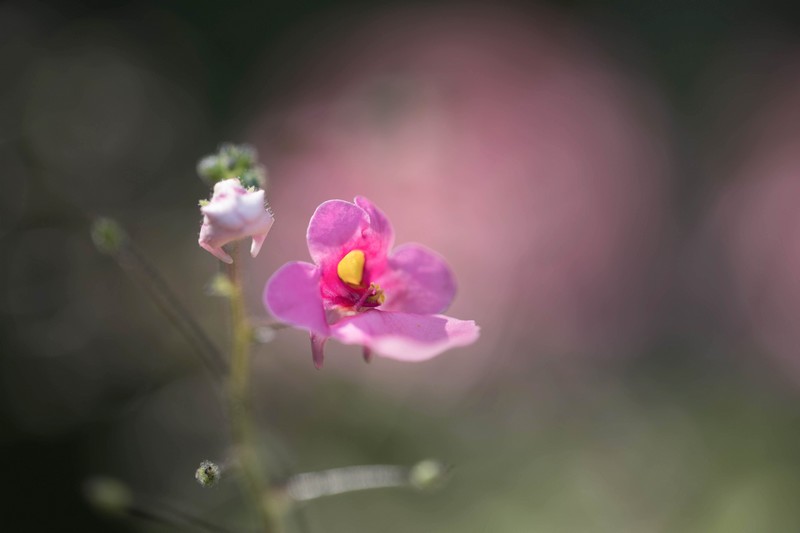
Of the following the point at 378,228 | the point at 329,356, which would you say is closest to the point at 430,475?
the point at 378,228

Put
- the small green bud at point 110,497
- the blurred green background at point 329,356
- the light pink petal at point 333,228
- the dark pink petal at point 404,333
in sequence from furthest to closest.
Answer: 1. the blurred green background at point 329,356
2. the small green bud at point 110,497
3. the light pink petal at point 333,228
4. the dark pink petal at point 404,333

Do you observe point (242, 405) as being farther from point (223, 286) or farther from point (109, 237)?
point (109, 237)

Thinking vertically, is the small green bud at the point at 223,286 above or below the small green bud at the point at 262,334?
above

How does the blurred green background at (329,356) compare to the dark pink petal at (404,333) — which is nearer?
the dark pink petal at (404,333)

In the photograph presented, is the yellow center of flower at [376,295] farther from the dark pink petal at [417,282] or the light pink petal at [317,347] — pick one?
the light pink petal at [317,347]

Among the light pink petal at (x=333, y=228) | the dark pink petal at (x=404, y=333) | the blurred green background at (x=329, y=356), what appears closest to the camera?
the dark pink petal at (x=404, y=333)

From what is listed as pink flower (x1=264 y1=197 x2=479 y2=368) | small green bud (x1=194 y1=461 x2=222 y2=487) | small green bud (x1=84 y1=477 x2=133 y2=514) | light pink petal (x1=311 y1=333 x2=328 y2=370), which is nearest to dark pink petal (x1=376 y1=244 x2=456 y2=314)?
pink flower (x1=264 y1=197 x2=479 y2=368)

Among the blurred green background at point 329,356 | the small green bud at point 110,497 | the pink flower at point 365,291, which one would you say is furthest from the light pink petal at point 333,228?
the blurred green background at point 329,356
